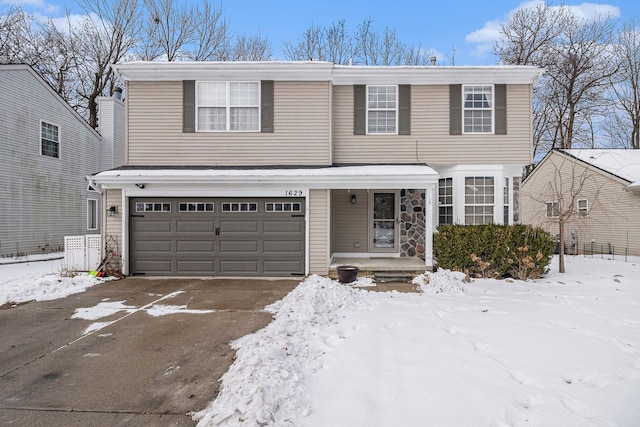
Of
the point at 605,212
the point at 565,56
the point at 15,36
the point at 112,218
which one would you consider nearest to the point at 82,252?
the point at 112,218

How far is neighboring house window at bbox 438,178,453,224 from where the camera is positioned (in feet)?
30.6

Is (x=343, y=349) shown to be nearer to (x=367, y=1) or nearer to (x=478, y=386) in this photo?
(x=478, y=386)

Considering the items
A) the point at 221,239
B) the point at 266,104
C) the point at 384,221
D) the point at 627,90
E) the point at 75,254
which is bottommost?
the point at 75,254

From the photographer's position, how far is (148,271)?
846 cm

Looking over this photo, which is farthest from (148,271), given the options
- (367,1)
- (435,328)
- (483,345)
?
(367,1)

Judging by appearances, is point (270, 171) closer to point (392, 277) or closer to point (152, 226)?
point (152, 226)

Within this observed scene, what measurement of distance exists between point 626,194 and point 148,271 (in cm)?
1631

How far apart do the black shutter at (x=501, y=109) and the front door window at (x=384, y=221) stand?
339cm

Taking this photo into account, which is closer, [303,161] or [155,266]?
[155,266]

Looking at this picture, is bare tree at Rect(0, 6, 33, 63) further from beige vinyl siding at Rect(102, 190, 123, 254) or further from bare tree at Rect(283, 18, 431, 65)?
beige vinyl siding at Rect(102, 190, 123, 254)

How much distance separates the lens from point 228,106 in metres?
8.86

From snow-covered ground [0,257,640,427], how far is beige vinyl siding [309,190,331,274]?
6.71 ft

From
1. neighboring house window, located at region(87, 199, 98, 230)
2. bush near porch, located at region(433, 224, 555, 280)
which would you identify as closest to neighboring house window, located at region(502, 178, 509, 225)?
bush near porch, located at region(433, 224, 555, 280)

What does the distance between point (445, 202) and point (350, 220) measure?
274 centimetres
